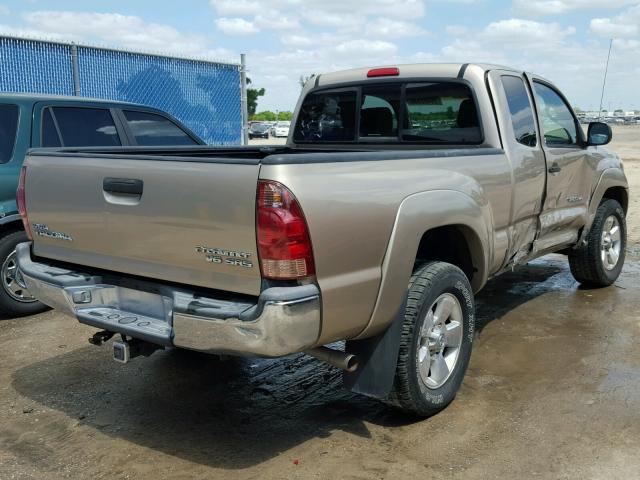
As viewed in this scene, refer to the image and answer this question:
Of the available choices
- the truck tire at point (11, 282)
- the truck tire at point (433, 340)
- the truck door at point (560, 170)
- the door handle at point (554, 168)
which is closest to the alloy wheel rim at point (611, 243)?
the truck door at point (560, 170)

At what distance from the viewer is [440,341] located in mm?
3617

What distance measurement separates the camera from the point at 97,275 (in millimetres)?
3408

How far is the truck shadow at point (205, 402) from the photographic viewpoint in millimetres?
3416

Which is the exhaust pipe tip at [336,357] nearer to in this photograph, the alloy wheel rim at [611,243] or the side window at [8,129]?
the side window at [8,129]

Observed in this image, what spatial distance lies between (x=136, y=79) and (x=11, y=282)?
6609mm

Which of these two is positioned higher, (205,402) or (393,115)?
(393,115)

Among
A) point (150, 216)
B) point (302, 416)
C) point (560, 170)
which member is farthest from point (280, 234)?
point (560, 170)

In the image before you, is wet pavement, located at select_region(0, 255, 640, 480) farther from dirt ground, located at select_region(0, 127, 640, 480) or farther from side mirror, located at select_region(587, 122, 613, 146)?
side mirror, located at select_region(587, 122, 613, 146)

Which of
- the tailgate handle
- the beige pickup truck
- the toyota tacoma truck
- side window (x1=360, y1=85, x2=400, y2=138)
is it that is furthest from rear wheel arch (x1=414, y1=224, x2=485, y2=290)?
the toyota tacoma truck

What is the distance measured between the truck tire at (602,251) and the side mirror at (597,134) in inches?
32.8

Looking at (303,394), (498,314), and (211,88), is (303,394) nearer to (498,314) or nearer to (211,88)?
(498,314)

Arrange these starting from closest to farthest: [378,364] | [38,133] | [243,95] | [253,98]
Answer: [378,364] → [38,133] → [243,95] → [253,98]

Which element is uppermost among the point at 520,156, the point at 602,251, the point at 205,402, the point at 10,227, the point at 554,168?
the point at 520,156

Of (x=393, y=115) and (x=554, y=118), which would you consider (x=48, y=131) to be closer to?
(x=393, y=115)
